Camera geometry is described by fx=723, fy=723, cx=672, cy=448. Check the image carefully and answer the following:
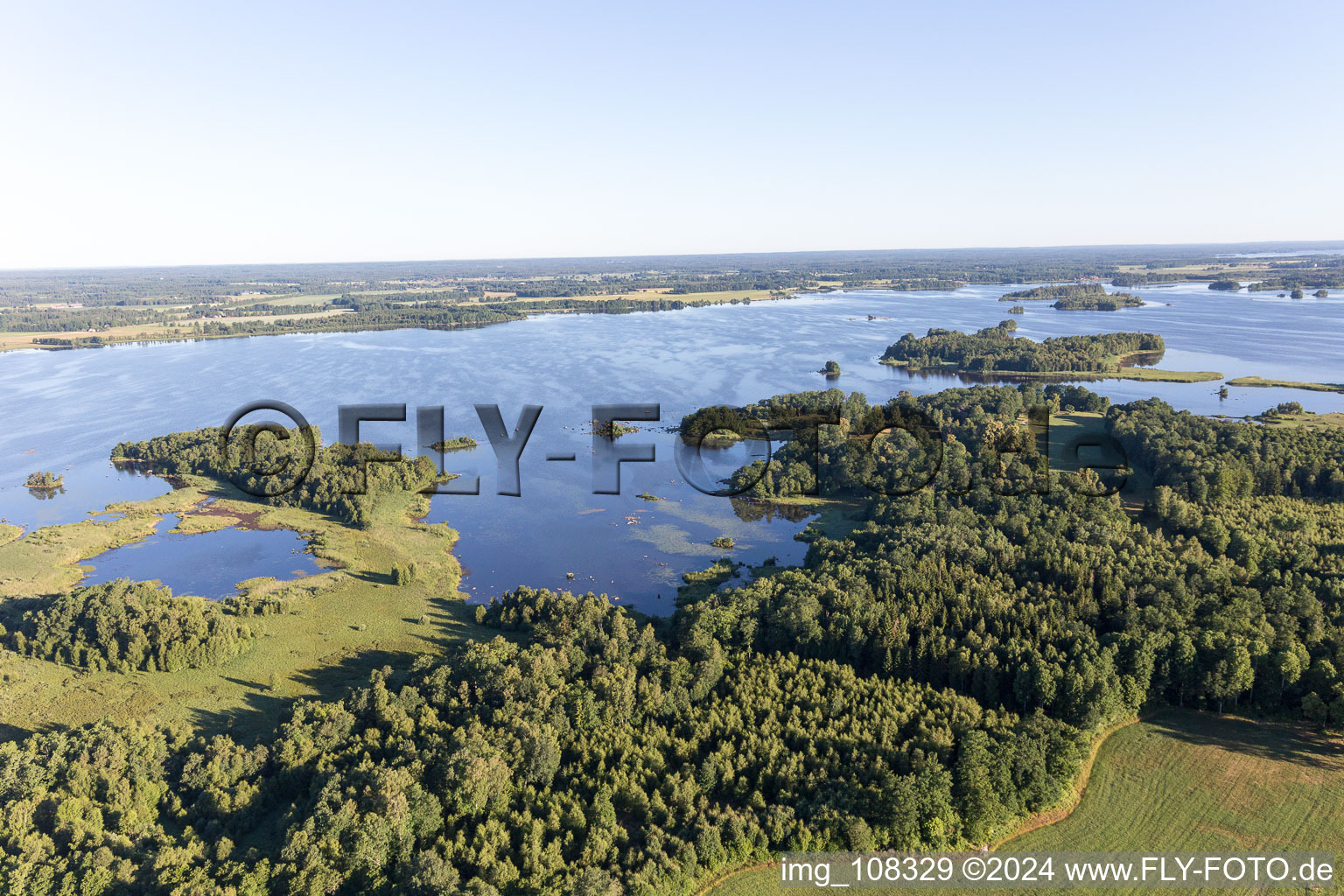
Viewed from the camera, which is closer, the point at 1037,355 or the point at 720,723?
the point at 720,723

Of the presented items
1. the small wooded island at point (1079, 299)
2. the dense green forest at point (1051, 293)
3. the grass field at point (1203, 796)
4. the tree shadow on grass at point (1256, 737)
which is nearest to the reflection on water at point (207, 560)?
the grass field at point (1203, 796)

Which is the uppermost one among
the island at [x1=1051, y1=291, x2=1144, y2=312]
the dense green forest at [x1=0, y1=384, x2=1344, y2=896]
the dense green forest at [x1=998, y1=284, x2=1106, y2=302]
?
the dense green forest at [x1=998, y1=284, x2=1106, y2=302]

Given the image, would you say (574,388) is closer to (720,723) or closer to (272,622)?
(272,622)

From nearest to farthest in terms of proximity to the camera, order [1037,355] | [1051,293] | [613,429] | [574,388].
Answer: [613,429] → [574,388] → [1037,355] → [1051,293]

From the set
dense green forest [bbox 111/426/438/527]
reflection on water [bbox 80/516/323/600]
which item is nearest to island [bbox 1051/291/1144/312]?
dense green forest [bbox 111/426/438/527]

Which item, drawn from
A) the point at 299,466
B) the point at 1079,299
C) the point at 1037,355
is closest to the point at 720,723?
the point at 299,466

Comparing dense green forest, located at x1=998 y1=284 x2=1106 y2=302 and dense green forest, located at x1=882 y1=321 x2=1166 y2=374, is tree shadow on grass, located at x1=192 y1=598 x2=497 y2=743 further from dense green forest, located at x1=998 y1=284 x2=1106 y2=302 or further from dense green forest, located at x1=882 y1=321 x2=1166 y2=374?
dense green forest, located at x1=998 y1=284 x2=1106 y2=302
